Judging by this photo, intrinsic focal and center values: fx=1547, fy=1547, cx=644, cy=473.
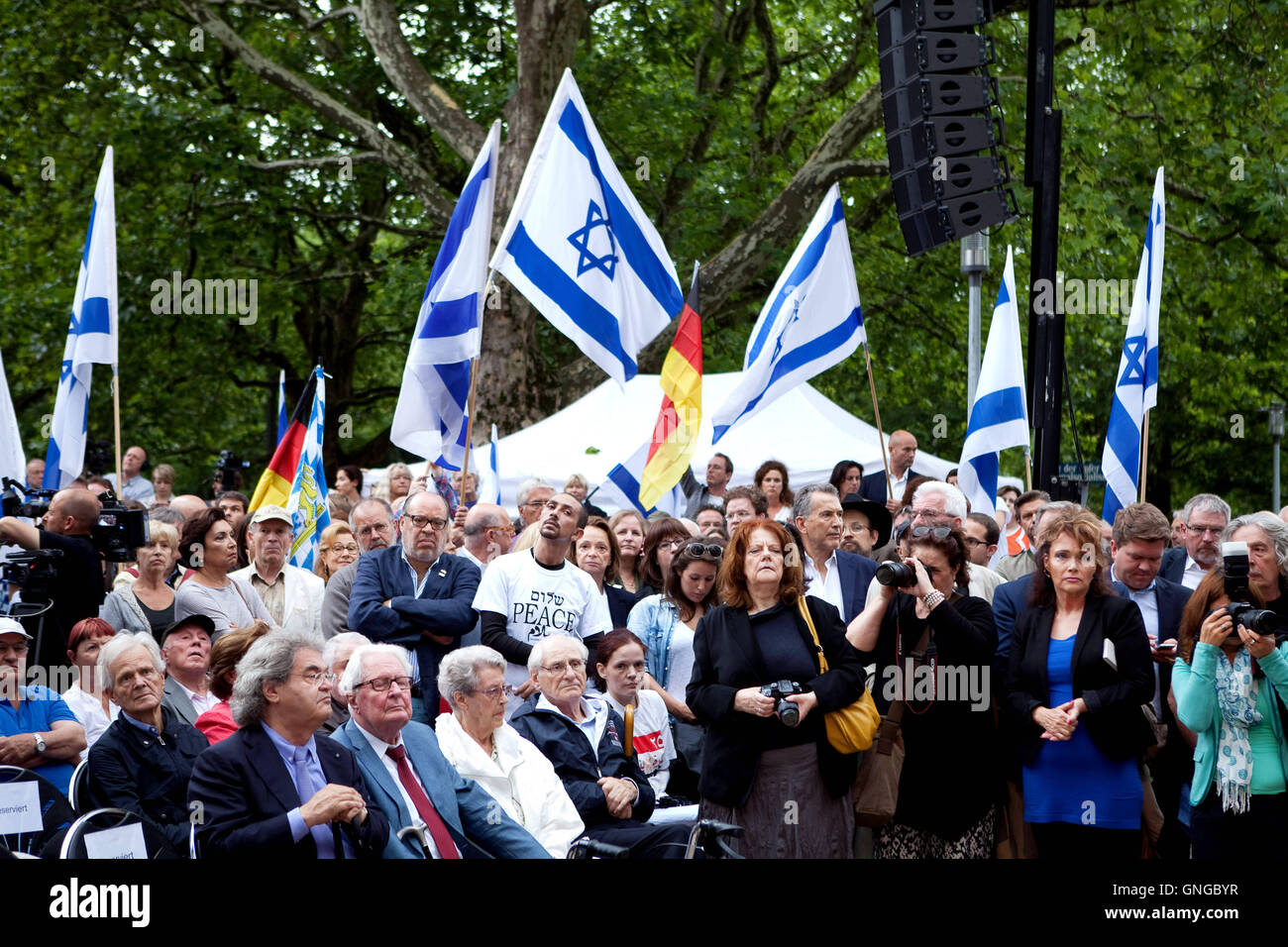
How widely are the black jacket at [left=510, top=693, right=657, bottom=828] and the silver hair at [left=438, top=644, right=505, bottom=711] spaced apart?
412mm

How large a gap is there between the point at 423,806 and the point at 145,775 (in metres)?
1.15

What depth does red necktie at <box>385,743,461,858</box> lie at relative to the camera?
5082 millimetres

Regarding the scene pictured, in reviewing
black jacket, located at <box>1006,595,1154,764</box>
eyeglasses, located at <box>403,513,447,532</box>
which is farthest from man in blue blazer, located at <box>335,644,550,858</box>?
eyeglasses, located at <box>403,513,447,532</box>

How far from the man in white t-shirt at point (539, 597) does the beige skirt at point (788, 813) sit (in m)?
1.49

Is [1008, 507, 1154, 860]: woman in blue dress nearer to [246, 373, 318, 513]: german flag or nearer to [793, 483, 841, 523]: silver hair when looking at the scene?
[793, 483, 841, 523]: silver hair

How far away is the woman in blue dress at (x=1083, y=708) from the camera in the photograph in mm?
5754

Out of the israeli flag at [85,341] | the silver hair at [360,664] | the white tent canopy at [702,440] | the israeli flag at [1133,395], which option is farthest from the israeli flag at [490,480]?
the silver hair at [360,664]

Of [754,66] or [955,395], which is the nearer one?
[754,66]

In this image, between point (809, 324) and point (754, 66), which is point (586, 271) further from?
point (754, 66)

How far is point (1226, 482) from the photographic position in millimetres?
31375
